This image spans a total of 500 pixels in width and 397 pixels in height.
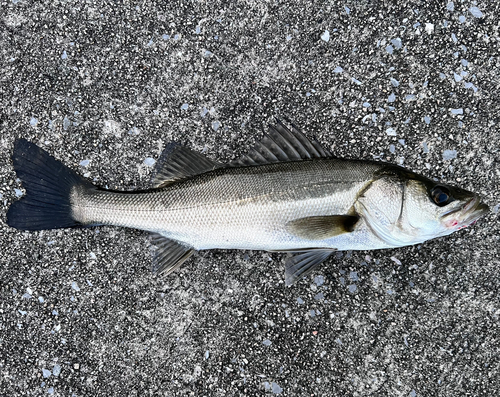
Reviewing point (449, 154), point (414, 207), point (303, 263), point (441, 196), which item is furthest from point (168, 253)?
point (449, 154)

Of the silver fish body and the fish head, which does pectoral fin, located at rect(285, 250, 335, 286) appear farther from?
the fish head

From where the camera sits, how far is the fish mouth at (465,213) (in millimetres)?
2309

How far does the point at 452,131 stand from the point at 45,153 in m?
2.90

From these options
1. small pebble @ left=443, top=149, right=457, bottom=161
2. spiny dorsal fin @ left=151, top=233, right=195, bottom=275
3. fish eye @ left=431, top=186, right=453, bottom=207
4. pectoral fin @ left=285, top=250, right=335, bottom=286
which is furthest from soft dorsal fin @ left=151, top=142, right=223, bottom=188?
small pebble @ left=443, top=149, right=457, bottom=161

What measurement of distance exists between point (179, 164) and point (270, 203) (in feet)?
2.25

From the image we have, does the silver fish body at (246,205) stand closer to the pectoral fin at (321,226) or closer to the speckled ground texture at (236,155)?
the pectoral fin at (321,226)

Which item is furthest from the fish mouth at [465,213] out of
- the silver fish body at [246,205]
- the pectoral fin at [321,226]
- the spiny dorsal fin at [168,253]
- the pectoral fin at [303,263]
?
the spiny dorsal fin at [168,253]

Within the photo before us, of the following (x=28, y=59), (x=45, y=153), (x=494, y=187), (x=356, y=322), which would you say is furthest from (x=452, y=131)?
(x=28, y=59)

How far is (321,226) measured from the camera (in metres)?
2.35

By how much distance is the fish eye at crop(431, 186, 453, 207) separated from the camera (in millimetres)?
2314

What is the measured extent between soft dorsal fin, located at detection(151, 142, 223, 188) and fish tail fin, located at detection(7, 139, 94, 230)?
50cm

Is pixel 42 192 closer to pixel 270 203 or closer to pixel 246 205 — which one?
pixel 246 205

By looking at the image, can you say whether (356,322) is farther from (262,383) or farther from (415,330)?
(262,383)

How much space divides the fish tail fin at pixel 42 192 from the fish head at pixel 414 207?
6.18ft
